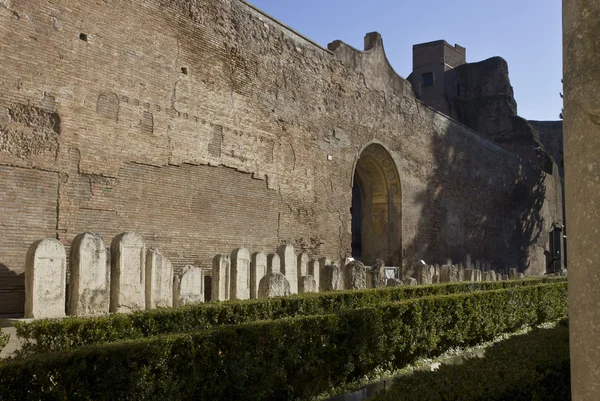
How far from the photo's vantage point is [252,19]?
12.2 m

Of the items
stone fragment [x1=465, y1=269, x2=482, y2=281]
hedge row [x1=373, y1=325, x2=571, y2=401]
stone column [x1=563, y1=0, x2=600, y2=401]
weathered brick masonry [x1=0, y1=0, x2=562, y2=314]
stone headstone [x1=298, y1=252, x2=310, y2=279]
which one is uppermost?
weathered brick masonry [x1=0, y1=0, x2=562, y2=314]

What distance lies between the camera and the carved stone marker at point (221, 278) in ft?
30.3

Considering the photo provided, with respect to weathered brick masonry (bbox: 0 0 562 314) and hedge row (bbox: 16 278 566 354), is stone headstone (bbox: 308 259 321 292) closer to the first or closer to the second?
weathered brick masonry (bbox: 0 0 562 314)

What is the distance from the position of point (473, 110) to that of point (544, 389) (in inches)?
A: 1130

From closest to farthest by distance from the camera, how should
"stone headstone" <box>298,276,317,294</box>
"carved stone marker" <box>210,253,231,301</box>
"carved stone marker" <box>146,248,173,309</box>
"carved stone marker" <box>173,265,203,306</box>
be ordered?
"carved stone marker" <box>146,248,173,309</box> < "carved stone marker" <box>173,265,203,306</box> < "carved stone marker" <box>210,253,231,301</box> < "stone headstone" <box>298,276,317,294</box>

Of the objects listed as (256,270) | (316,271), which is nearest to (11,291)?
(256,270)

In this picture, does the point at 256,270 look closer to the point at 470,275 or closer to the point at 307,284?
the point at 307,284

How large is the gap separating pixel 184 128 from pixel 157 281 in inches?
131

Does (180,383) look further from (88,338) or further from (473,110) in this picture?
(473,110)

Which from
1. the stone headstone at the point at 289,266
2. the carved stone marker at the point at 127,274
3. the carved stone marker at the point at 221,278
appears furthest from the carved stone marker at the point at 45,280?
the stone headstone at the point at 289,266

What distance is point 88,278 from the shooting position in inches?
284

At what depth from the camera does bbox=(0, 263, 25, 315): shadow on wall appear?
745 cm

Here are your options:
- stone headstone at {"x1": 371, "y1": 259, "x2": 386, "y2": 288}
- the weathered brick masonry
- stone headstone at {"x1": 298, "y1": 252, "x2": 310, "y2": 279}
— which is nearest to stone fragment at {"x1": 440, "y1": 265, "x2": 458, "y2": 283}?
the weathered brick masonry

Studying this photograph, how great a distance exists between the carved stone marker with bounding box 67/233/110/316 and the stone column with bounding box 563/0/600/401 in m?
6.51
